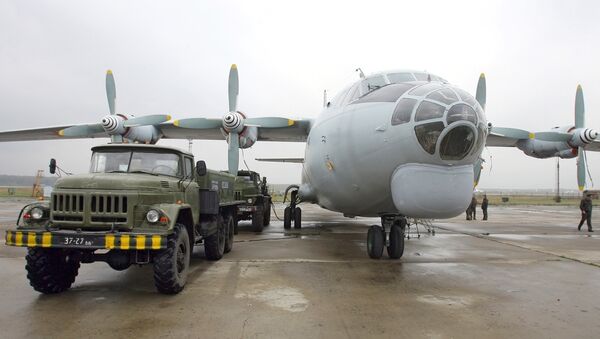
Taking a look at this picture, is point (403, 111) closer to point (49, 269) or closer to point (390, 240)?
point (390, 240)

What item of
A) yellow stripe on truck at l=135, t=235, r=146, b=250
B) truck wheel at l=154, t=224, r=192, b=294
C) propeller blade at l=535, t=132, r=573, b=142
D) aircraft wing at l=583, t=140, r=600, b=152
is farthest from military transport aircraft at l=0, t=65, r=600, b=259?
aircraft wing at l=583, t=140, r=600, b=152

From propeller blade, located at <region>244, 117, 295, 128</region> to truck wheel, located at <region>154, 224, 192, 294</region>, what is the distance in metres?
9.60

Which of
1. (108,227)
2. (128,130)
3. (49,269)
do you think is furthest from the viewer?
(128,130)

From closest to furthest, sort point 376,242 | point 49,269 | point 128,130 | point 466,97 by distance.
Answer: point 49,269, point 466,97, point 376,242, point 128,130

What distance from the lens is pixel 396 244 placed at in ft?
28.9

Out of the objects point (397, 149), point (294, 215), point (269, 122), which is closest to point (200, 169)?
point (397, 149)

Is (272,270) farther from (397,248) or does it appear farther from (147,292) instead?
(397,248)

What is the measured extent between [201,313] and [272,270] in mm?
2686

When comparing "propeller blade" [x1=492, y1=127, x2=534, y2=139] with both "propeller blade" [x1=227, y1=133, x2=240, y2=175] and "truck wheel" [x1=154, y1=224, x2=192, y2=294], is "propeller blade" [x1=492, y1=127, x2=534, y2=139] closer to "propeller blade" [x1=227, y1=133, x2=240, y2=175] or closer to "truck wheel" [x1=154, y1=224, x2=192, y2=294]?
"propeller blade" [x1=227, y1=133, x2=240, y2=175]

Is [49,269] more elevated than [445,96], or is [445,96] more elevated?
[445,96]

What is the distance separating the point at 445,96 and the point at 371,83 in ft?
8.30

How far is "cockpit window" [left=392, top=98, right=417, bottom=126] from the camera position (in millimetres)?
6672

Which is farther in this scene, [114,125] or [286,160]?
[286,160]

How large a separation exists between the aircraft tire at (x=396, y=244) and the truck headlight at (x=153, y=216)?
17.5 ft
